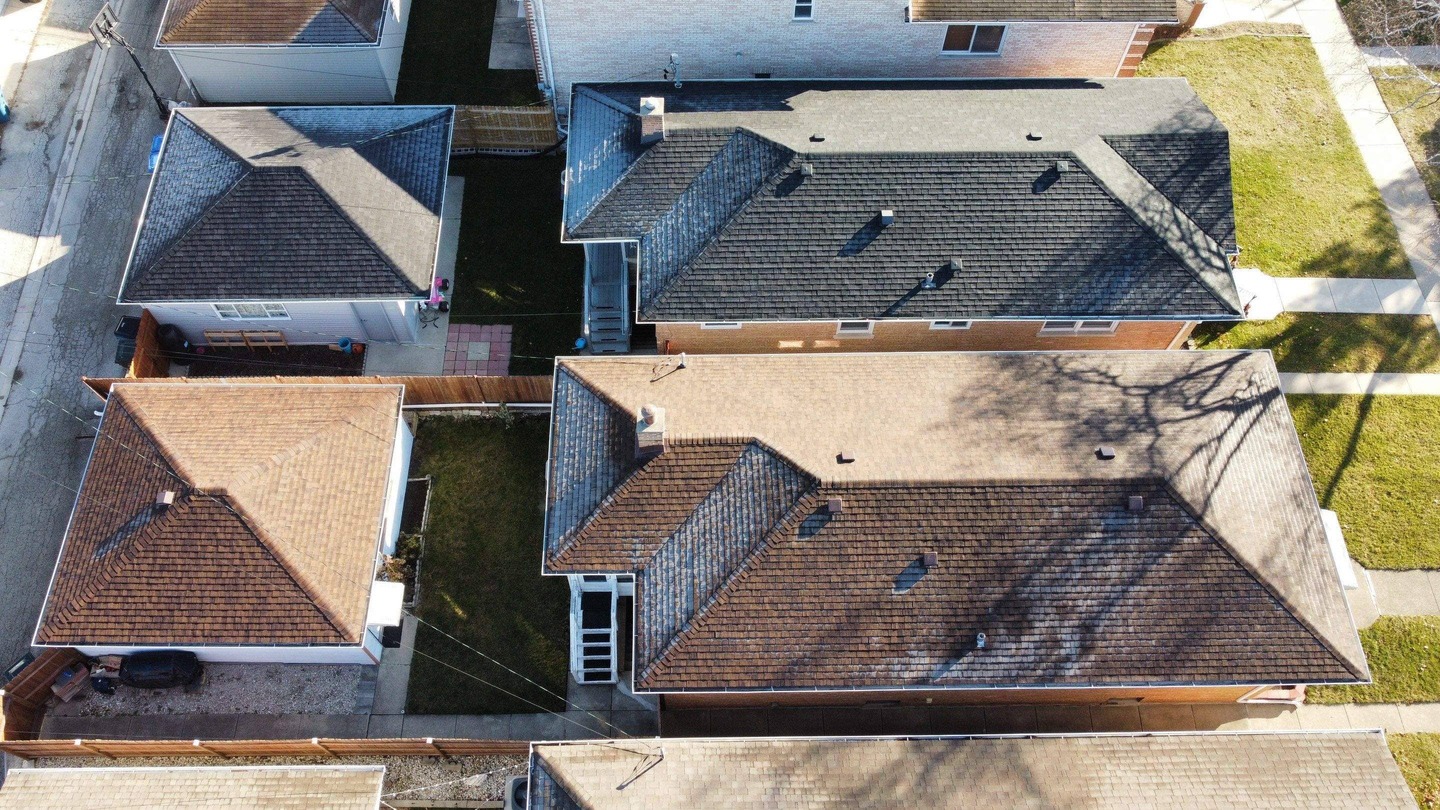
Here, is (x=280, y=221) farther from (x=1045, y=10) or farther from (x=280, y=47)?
(x=1045, y=10)

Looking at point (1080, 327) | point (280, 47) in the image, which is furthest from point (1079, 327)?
point (280, 47)

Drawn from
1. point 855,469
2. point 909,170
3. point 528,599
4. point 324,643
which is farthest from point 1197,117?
point 324,643

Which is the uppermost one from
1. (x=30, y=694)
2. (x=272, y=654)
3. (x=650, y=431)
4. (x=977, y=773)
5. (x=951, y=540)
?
(x=650, y=431)

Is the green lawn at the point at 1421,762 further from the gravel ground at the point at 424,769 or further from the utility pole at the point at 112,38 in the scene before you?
the utility pole at the point at 112,38

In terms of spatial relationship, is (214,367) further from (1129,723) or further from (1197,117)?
(1197,117)

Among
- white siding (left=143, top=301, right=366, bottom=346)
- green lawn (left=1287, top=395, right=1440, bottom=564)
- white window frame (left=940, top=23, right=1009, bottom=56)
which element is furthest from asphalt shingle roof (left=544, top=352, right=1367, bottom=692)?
white window frame (left=940, top=23, right=1009, bottom=56)

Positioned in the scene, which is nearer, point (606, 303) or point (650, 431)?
point (650, 431)
